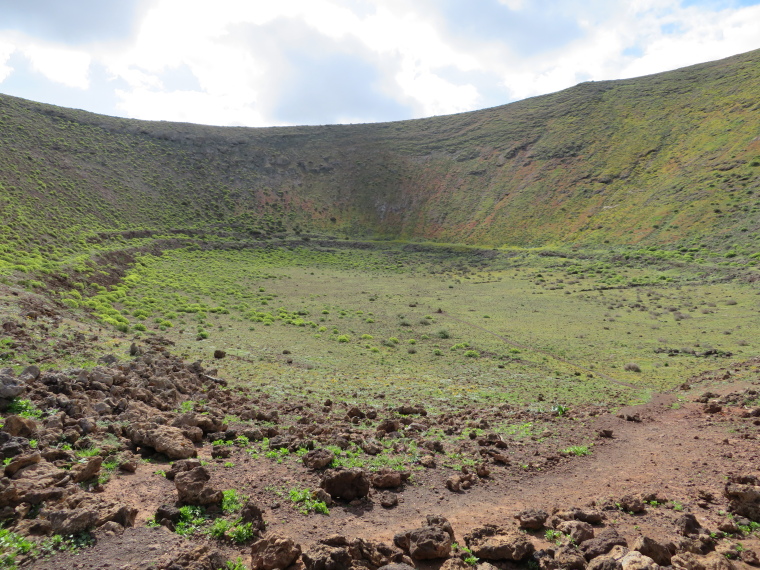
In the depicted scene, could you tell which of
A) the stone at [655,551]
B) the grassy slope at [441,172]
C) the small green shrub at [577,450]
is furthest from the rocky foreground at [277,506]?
the grassy slope at [441,172]

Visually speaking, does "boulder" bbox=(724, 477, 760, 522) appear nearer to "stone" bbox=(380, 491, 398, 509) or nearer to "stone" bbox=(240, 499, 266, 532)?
"stone" bbox=(380, 491, 398, 509)

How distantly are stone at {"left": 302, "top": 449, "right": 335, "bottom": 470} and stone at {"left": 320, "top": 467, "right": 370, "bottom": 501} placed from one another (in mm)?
845

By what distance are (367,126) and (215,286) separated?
9017cm

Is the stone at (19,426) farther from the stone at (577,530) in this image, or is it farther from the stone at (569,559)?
the stone at (577,530)

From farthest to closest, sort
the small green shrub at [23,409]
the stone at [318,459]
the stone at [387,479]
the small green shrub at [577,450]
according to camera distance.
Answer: the small green shrub at [577,450] → the stone at [318,459] → the stone at [387,479] → the small green shrub at [23,409]

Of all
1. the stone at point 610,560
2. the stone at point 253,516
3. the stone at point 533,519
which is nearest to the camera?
the stone at point 610,560

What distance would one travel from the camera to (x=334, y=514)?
7.97m

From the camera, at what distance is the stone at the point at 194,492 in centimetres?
748

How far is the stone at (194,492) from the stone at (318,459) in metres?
2.20

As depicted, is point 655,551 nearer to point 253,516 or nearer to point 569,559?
point 569,559

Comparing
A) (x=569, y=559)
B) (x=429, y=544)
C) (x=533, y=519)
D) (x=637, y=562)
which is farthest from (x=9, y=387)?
(x=637, y=562)

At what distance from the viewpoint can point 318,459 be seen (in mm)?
9445

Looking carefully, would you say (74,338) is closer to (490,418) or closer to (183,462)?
(183,462)

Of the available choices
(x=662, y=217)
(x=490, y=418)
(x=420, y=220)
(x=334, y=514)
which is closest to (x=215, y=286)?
(x=490, y=418)
